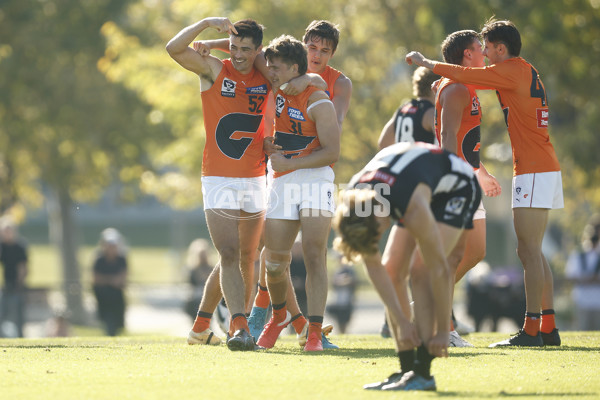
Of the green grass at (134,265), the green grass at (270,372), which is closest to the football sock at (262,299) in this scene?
the green grass at (270,372)

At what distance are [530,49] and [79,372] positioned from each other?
586 inches

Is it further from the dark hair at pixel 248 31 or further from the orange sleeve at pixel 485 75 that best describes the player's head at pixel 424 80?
the dark hair at pixel 248 31

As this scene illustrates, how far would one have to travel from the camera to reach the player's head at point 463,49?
825 cm

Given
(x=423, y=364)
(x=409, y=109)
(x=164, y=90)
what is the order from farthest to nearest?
(x=164, y=90) < (x=409, y=109) < (x=423, y=364)

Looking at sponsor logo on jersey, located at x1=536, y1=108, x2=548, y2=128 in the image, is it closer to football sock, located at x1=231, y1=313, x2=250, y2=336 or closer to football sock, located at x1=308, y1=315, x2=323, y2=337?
football sock, located at x1=308, y1=315, x2=323, y2=337

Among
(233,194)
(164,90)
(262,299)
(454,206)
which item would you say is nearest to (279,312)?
(262,299)

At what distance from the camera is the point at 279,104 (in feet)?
25.7

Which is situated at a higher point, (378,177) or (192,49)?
(192,49)

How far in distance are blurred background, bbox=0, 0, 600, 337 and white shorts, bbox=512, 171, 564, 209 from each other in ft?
34.5

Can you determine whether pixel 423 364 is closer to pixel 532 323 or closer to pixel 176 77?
pixel 532 323

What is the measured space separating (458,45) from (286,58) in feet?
5.13

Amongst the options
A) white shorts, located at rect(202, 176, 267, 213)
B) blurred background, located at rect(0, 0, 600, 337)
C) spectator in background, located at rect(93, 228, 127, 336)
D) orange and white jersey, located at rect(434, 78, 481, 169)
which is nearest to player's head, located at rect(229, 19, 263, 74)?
white shorts, located at rect(202, 176, 267, 213)

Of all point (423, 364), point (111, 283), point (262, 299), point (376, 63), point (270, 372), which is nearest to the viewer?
point (423, 364)

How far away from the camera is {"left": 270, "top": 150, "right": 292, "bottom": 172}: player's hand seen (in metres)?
7.71
